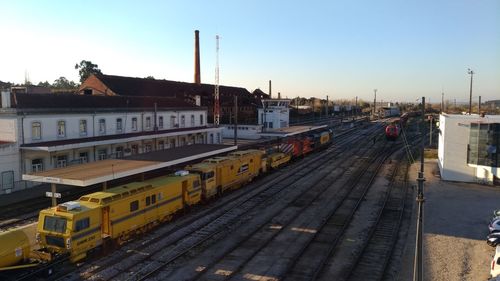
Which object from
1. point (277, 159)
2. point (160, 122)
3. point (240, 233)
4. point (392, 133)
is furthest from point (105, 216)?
point (392, 133)

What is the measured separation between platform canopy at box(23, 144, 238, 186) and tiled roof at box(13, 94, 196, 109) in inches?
468

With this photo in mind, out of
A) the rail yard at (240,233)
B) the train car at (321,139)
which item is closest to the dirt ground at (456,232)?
the rail yard at (240,233)

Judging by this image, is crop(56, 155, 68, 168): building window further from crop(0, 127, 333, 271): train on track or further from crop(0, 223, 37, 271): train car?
crop(0, 223, 37, 271): train car

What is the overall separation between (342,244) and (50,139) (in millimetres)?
27818

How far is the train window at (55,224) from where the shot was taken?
1862 centimetres

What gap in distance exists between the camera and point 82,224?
1908 cm

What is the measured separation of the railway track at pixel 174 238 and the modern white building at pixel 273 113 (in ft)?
146

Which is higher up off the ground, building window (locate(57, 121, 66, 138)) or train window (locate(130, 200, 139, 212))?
building window (locate(57, 121, 66, 138))

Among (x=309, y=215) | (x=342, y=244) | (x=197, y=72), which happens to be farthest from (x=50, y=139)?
(x=197, y=72)

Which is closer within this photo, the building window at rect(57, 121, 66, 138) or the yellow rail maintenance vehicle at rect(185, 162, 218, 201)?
the yellow rail maintenance vehicle at rect(185, 162, 218, 201)

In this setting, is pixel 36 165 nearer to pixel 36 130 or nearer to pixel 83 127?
pixel 36 130

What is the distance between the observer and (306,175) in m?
43.3

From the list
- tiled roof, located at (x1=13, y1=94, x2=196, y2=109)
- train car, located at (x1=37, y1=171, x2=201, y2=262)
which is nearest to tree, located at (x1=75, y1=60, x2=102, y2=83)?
tiled roof, located at (x1=13, y1=94, x2=196, y2=109)

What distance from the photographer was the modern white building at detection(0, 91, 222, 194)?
33.9 metres
